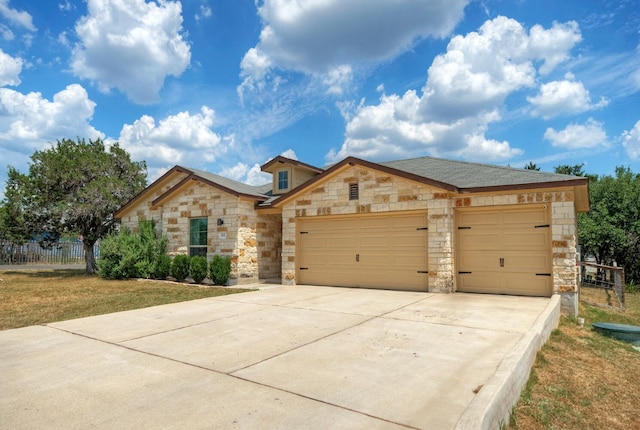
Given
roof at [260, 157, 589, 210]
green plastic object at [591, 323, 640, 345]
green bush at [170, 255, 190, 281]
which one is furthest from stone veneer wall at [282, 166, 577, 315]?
green bush at [170, 255, 190, 281]

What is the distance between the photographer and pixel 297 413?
3504mm

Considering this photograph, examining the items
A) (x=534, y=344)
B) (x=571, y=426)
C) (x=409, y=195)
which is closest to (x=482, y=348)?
(x=534, y=344)

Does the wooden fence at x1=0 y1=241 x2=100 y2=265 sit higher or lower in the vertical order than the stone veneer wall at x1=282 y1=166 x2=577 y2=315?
lower

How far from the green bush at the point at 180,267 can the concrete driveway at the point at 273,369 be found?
6.69 metres

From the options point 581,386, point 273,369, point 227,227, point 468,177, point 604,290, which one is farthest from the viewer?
point 604,290

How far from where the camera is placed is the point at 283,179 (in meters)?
16.0

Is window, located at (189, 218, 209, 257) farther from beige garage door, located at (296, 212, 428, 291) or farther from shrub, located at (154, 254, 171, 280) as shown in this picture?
beige garage door, located at (296, 212, 428, 291)

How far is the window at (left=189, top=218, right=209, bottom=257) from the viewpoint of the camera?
1531 cm

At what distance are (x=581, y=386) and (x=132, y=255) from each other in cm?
1546

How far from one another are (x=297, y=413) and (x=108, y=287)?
39.6ft

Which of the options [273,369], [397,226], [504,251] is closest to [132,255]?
[397,226]

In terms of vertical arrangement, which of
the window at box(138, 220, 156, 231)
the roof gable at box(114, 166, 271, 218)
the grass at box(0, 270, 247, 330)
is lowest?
the grass at box(0, 270, 247, 330)

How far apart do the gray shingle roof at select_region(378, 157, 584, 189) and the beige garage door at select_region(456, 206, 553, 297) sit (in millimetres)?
747

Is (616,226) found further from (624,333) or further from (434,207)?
(624,333)
